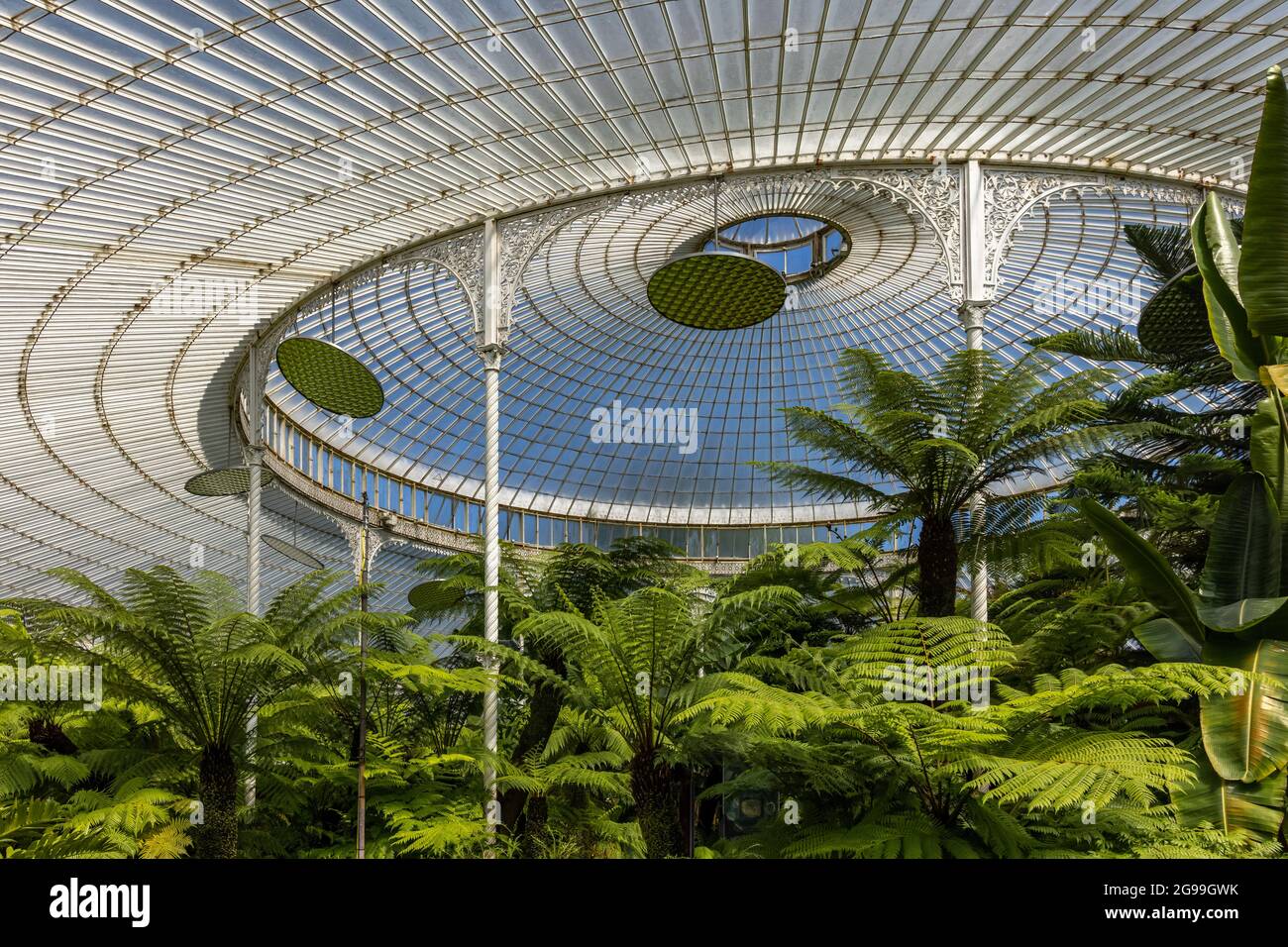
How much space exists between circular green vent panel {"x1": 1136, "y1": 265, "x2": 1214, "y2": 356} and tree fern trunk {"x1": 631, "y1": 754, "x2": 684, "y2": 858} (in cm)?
730

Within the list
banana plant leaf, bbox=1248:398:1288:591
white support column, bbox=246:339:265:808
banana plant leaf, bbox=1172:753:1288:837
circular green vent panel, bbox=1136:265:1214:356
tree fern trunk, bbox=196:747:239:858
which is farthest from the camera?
white support column, bbox=246:339:265:808

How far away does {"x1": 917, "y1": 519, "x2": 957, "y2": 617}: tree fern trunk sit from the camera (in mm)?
8285

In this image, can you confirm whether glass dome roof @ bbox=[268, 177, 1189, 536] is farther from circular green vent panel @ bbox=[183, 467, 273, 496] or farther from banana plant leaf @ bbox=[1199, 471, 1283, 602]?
banana plant leaf @ bbox=[1199, 471, 1283, 602]

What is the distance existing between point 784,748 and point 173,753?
5.89 m

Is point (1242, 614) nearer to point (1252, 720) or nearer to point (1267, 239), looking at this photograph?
point (1252, 720)

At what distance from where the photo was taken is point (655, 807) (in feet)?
23.6

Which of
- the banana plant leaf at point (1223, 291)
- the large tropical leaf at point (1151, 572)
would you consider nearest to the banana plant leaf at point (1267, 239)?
the banana plant leaf at point (1223, 291)

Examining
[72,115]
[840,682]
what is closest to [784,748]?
[840,682]

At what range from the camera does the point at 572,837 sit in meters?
9.48

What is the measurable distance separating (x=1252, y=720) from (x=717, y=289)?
873 cm

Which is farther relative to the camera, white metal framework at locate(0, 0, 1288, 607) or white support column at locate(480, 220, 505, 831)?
white support column at locate(480, 220, 505, 831)

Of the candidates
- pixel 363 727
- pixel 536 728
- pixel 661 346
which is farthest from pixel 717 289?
pixel 661 346

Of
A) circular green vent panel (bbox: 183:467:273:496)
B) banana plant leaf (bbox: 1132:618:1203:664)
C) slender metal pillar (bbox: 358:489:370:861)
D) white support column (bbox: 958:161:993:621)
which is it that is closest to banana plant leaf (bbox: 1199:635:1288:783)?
banana plant leaf (bbox: 1132:618:1203:664)
